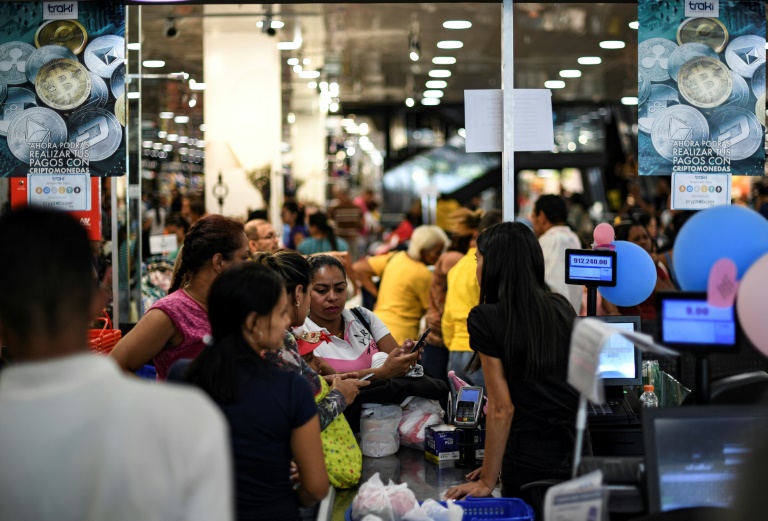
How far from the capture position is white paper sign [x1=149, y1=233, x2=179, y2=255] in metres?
8.07

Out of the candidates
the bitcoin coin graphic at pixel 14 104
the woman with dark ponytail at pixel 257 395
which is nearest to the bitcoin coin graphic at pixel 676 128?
the woman with dark ponytail at pixel 257 395

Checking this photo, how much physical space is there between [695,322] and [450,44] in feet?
37.0

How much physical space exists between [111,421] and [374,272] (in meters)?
6.53

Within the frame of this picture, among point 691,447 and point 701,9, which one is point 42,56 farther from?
point 691,447

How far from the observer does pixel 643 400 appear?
416cm

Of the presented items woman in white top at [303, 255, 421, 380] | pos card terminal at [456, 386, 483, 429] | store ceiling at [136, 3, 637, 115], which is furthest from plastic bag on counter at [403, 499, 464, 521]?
store ceiling at [136, 3, 637, 115]

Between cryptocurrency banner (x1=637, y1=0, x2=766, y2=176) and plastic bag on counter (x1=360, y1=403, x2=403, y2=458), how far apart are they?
1801 mm

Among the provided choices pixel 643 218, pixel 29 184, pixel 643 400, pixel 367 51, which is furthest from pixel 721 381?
pixel 367 51

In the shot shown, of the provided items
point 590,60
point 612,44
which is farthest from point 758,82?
point 590,60

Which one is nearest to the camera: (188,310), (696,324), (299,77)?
(696,324)

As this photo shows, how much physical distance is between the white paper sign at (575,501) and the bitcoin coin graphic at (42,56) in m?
3.53

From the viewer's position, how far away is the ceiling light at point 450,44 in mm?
12945

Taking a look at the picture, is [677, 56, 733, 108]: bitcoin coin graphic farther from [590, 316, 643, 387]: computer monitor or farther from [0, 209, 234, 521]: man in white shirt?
[0, 209, 234, 521]: man in white shirt

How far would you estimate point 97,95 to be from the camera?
4582mm
